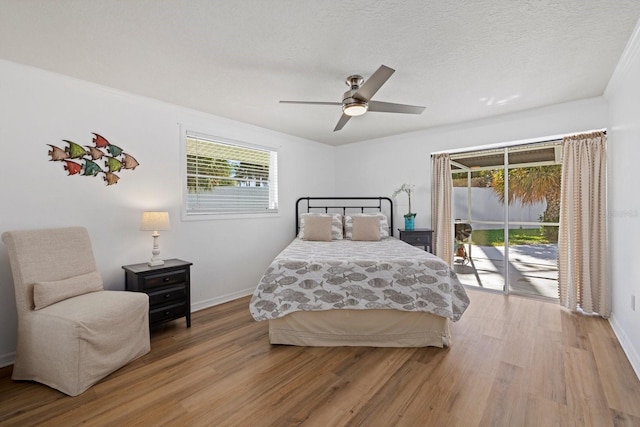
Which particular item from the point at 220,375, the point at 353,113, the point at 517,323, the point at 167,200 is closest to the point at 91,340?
the point at 220,375

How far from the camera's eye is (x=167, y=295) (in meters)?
2.89

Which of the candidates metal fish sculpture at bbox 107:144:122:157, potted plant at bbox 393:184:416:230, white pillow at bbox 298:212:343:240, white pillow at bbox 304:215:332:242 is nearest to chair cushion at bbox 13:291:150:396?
metal fish sculpture at bbox 107:144:122:157

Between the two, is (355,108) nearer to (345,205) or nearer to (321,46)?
(321,46)

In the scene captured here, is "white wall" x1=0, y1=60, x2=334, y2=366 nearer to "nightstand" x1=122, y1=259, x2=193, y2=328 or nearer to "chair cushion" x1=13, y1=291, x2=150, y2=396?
"nightstand" x1=122, y1=259, x2=193, y2=328

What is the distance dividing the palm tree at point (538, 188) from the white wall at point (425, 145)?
0.54m

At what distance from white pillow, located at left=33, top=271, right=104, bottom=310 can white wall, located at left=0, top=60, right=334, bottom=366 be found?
40 centimetres

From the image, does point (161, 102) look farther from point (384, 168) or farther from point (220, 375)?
point (384, 168)

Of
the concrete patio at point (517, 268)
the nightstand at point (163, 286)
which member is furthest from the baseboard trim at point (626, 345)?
the nightstand at point (163, 286)

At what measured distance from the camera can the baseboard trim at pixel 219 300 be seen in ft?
11.6

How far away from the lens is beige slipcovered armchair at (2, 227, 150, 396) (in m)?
1.94

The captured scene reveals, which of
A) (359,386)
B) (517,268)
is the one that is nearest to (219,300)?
(359,386)

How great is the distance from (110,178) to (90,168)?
0.18m

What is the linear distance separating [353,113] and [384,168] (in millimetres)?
2524

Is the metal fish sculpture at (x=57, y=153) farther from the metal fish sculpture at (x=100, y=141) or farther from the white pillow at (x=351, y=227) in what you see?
the white pillow at (x=351, y=227)
